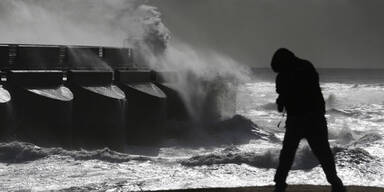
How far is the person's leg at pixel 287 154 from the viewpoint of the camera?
6.06 meters

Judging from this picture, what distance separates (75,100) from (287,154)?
1378cm

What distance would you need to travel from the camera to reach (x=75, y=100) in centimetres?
1905

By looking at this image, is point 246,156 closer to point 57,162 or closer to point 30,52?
point 57,162

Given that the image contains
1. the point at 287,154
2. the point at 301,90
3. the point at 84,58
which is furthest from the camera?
the point at 84,58

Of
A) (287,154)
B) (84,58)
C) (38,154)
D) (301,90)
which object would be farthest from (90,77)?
(301,90)

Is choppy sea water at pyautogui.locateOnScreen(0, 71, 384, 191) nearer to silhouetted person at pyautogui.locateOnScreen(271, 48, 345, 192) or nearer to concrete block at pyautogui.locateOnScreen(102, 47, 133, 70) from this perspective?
silhouetted person at pyautogui.locateOnScreen(271, 48, 345, 192)

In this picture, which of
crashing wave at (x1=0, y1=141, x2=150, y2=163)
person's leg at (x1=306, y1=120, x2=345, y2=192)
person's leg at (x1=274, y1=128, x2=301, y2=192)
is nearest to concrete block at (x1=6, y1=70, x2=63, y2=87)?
crashing wave at (x1=0, y1=141, x2=150, y2=163)

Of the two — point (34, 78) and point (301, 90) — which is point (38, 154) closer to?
point (34, 78)

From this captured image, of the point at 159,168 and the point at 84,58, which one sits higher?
the point at 84,58

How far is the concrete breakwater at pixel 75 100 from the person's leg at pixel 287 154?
12.2 metres

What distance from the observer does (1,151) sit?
1605 centimetres

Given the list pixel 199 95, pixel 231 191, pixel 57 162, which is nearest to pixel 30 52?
pixel 57 162

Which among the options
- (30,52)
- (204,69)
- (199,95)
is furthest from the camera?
(204,69)

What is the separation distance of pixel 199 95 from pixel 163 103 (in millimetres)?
5850
